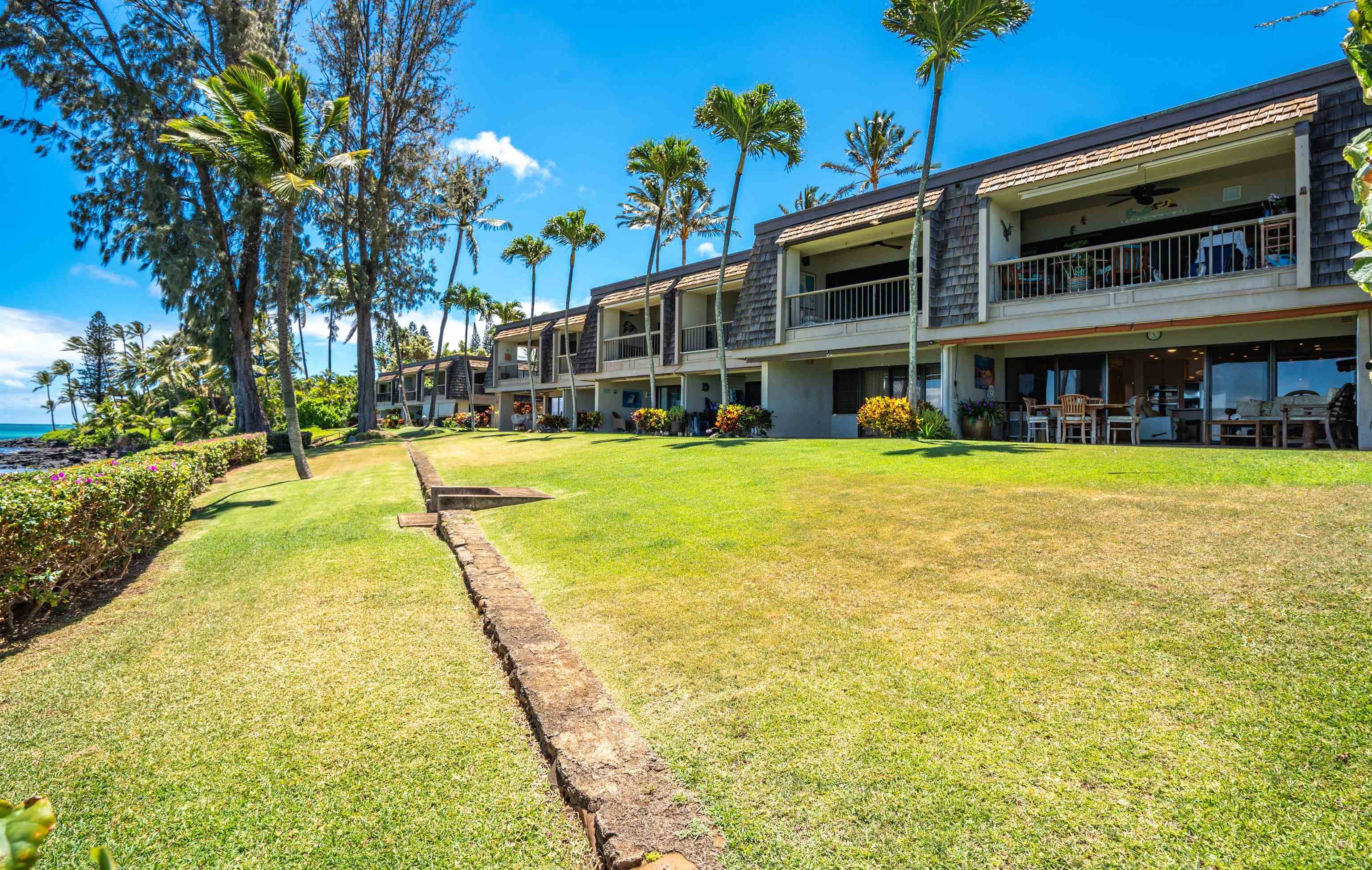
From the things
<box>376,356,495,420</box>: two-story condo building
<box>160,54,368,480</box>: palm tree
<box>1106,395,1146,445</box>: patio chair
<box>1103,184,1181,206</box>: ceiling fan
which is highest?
<box>160,54,368,480</box>: palm tree

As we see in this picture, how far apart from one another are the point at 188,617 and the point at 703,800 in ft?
15.3

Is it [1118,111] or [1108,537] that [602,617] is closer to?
[1108,537]

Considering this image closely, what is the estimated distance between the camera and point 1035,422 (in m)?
13.2

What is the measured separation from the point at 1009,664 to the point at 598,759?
6.98ft

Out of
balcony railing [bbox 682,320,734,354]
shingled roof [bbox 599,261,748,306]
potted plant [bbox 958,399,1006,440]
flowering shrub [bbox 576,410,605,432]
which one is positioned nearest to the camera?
potted plant [bbox 958,399,1006,440]

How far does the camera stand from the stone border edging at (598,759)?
7.43ft

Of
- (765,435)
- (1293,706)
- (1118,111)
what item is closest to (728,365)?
(765,435)

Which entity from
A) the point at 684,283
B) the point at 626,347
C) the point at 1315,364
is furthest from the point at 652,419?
the point at 1315,364

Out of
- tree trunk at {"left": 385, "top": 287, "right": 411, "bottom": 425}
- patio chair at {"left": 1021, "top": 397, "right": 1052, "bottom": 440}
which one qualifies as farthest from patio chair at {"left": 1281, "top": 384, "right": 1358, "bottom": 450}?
tree trunk at {"left": 385, "top": 287, "right": 411, "bottom": 425}

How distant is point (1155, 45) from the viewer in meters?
12.4

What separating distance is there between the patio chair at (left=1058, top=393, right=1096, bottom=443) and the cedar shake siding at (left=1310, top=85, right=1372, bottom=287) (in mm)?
3522

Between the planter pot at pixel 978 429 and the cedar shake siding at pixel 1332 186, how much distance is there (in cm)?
530

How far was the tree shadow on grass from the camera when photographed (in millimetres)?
10094

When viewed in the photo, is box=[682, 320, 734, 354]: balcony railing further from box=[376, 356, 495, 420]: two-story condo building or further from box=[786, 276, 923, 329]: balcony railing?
box=[376, 356, 495, 420]: two-story condo building
